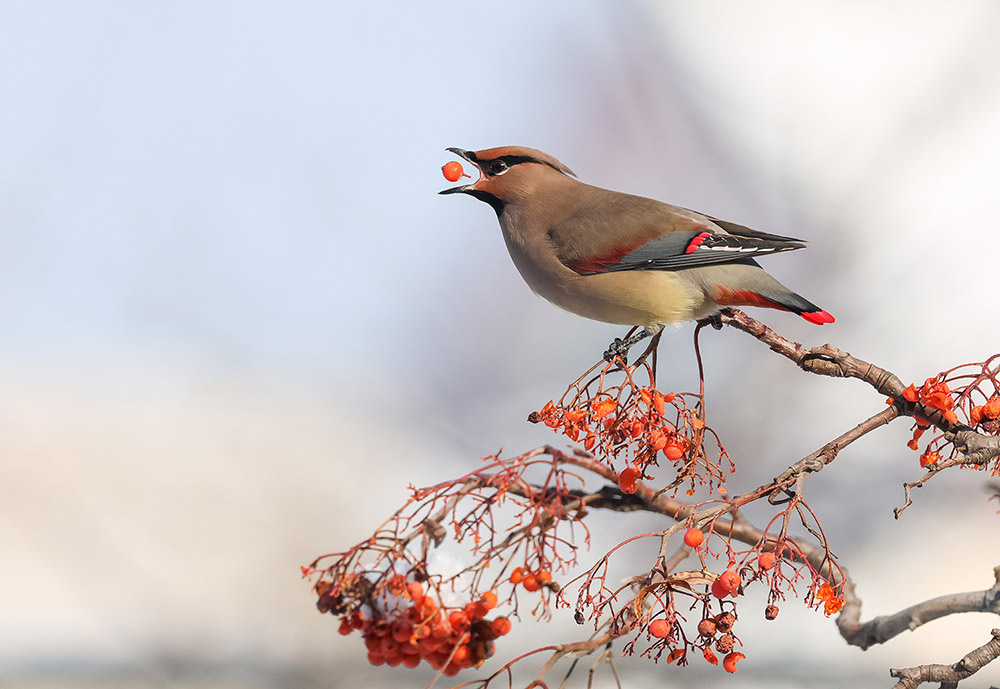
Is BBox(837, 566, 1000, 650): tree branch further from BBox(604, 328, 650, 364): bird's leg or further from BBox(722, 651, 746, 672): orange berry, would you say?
BBox(604, 328, 650, 364): bird's leg

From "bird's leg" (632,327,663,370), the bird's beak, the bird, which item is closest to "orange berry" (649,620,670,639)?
"bird's leg" (632,327,663,370)

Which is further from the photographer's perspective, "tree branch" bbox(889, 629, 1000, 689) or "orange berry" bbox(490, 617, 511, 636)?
"tree branch" bbox(889, 629, 1000, 689)

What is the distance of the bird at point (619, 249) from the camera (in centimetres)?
123

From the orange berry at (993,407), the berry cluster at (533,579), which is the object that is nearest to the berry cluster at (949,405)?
the orange berry at (993,407)

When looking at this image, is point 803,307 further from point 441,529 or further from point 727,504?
point 441,529

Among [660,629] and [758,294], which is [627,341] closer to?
[758,294]

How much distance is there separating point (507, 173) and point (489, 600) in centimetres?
65

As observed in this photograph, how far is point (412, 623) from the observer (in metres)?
0.87

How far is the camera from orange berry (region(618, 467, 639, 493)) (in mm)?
955

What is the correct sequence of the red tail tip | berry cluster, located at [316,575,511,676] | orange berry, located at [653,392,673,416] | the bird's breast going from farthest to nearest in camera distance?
the bird's breast, the red tail tip, orange berry, located at [653,392,673,416], berry cluster, located at [316,575,511,676]

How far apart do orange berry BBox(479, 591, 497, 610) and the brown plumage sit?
0.48m

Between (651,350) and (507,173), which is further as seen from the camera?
(507,173)

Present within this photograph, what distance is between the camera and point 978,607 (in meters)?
1.09

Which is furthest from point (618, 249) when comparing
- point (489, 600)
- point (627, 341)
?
point (489, 600)
